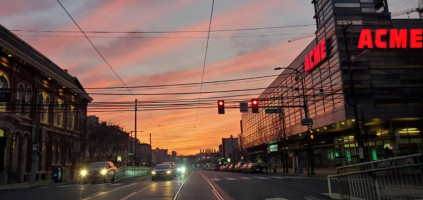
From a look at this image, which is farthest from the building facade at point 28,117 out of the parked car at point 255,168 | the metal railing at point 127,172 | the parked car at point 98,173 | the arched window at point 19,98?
the parked car at point 255,168

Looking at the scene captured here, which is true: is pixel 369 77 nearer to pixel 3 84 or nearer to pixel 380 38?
pixel 380 38

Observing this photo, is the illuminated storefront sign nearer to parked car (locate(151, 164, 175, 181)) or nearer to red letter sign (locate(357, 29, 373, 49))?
red letter sign (locate(357, 29, 373, 49))

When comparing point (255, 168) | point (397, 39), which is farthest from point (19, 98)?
point (397, 39)

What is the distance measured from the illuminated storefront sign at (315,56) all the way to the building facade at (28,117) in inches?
1130

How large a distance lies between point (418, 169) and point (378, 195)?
6.91 ft

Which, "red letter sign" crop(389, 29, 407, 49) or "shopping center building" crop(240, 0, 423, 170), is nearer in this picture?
"shopping center building" crop(240, 0, 423, 170)

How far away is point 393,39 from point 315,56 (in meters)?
8.71

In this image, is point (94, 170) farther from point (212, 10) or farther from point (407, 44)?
point (407, 44)

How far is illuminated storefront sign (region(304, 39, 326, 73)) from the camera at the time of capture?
1613 inches

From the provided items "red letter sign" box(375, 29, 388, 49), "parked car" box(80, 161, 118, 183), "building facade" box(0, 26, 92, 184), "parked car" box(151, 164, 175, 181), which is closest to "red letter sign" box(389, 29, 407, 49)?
"red letter sign" box(375, 29, 388, 49)

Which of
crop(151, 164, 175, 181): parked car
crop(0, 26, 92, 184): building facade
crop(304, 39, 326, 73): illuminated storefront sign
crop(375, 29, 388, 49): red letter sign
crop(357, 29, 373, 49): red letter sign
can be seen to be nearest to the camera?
crop(0, 26, 92, 184): building facade

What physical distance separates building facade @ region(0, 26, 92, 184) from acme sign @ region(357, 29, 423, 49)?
3204cm

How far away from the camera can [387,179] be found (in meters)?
7.73

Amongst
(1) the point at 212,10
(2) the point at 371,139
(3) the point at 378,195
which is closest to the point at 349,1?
(2) the point at 371,139
